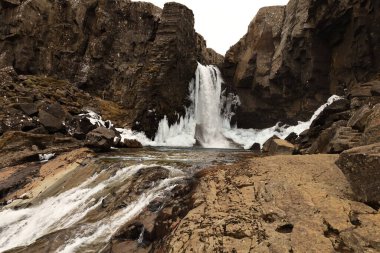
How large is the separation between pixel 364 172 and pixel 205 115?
1242 inches

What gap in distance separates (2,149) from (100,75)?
2587cm

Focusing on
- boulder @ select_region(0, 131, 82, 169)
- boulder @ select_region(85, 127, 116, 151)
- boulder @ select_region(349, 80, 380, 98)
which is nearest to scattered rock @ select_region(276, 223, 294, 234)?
boulder @ select_region(85, 127, 116, 151)

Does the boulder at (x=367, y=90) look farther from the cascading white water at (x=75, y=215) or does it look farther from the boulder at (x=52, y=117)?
the boulder at (x=52, y=117)

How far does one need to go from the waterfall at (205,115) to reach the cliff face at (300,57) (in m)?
2.15

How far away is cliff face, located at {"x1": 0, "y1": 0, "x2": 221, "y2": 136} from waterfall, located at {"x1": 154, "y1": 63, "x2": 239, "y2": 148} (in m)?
1.35

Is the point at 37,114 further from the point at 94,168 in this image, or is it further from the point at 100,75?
the point at 100,75

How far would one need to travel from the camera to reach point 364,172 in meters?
7.85

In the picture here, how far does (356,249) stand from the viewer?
6.27 metres

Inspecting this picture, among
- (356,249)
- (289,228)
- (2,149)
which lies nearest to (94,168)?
(2,149)

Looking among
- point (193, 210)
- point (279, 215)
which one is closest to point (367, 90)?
point (279, 215)

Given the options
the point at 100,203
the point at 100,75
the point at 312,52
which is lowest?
the point at 100,203

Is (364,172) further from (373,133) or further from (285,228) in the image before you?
(373,133)

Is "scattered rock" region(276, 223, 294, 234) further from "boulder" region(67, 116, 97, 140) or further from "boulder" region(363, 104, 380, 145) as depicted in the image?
"boulder" region(67, 116, 97, 140)

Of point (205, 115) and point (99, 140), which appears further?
point (205, 115)
